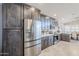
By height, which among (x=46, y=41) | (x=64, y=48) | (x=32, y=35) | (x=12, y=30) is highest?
(x=12, y=30)

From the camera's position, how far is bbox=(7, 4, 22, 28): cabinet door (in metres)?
2.70

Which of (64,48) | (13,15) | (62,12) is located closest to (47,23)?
(62,12)

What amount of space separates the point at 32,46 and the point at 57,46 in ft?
2.33

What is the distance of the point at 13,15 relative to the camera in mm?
2764

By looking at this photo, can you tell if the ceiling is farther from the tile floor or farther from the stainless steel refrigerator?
the tile floor

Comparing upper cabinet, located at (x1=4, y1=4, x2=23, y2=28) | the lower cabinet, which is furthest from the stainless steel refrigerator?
upper cabinet, located at (x1=4, y1=4, x2=23, y2=28)

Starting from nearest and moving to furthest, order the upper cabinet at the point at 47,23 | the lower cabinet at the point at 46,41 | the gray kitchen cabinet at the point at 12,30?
the gray kitchen cabinet at the point at 12,30 → the upper cabinet at the point at 47,23 → the lower cabinet at the point at 46,41

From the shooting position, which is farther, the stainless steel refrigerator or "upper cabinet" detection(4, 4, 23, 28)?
the stainless steel refrigerator

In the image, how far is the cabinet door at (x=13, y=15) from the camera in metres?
2.70

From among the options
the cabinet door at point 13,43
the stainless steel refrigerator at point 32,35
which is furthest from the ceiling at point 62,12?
the cabinet door at point 13,43

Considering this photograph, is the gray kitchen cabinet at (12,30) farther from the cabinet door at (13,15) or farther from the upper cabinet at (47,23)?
the upper cabinet at (47,23)

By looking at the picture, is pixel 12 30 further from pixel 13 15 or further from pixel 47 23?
pixel 47 23

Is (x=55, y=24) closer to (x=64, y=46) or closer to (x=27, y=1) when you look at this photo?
(x=64, y=46)

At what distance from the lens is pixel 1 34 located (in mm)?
2615
